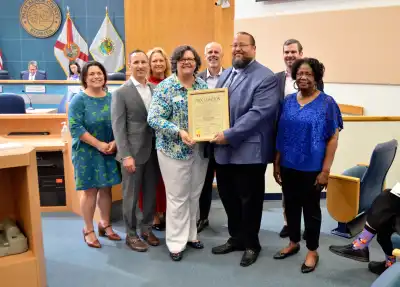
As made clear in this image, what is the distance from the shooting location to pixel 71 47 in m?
9.77

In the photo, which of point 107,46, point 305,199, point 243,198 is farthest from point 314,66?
point 107,46

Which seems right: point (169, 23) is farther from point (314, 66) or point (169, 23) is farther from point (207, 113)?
point (314, 66)

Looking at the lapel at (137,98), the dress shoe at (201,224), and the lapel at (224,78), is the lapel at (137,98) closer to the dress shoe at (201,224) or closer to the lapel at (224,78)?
the lapel at (224,78)

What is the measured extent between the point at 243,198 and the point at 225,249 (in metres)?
0.45

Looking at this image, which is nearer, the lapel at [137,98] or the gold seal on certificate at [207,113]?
the gold seal on certificate at [207,113]

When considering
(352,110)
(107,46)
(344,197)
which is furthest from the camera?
(107,46)

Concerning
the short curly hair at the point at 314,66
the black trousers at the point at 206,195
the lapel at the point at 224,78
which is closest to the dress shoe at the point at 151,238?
the black trousers at the point at 206,195

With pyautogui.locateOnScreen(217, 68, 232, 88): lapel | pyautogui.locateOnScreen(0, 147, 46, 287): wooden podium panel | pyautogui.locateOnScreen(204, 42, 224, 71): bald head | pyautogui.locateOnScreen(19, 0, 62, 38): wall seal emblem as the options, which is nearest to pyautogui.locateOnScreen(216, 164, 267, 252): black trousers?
pyautogui.locateOnScreen(217, 68, 232, 88): lapel

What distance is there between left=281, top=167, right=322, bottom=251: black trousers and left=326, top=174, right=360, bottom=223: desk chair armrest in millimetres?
526

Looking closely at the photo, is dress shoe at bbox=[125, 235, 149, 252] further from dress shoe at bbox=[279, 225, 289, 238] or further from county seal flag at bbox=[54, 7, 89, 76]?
county seal flag at bbox=[54, 7, 89, 76]

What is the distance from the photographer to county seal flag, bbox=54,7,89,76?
31.9 feet

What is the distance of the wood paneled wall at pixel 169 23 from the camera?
6.36 meters

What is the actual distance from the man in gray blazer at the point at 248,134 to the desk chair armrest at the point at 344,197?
27.5 inches

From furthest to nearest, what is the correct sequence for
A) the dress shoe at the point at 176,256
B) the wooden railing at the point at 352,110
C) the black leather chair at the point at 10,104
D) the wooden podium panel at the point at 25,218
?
the black leather chair at the point at 10,104
the wooden railing at the point at 352,110
the dress shoe at the point at 176,256
the wooden podium panel at the point at 25,218
